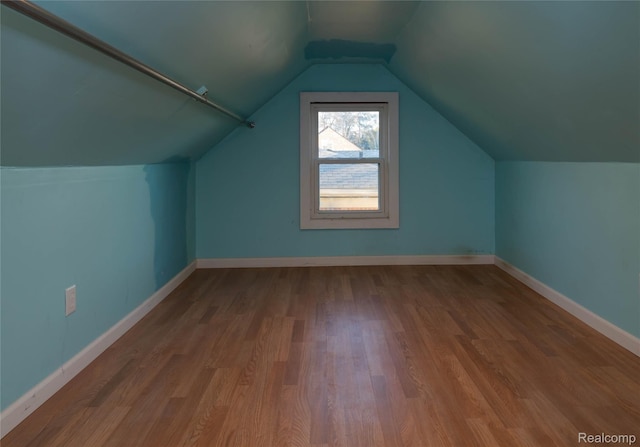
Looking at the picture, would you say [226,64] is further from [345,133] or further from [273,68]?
[345,133]

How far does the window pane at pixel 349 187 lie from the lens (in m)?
4.48

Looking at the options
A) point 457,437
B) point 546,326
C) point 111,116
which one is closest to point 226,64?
point 111,116

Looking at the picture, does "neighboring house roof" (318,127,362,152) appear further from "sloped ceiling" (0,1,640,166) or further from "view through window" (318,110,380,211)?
"sloped ceiling" (0,1,640,166)

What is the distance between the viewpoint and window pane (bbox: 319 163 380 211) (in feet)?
14.7

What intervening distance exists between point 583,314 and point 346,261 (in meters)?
2.21

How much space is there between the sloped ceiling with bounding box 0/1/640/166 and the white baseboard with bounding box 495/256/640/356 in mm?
965

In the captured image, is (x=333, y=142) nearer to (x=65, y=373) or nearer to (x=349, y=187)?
(x=349, y=187)

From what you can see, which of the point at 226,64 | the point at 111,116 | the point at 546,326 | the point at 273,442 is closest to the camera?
the point at 273,442

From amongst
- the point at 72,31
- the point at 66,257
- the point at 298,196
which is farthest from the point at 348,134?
the point at 72,31

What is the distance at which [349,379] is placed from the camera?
2041 mm

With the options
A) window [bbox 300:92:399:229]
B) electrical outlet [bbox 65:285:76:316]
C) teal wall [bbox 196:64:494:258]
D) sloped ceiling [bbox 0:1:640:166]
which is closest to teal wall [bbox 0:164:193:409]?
electrical outlet [bbox 65:285:76:316]

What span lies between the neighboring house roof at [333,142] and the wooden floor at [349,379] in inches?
70.5

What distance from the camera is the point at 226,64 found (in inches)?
98.7

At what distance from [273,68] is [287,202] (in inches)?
57.0
